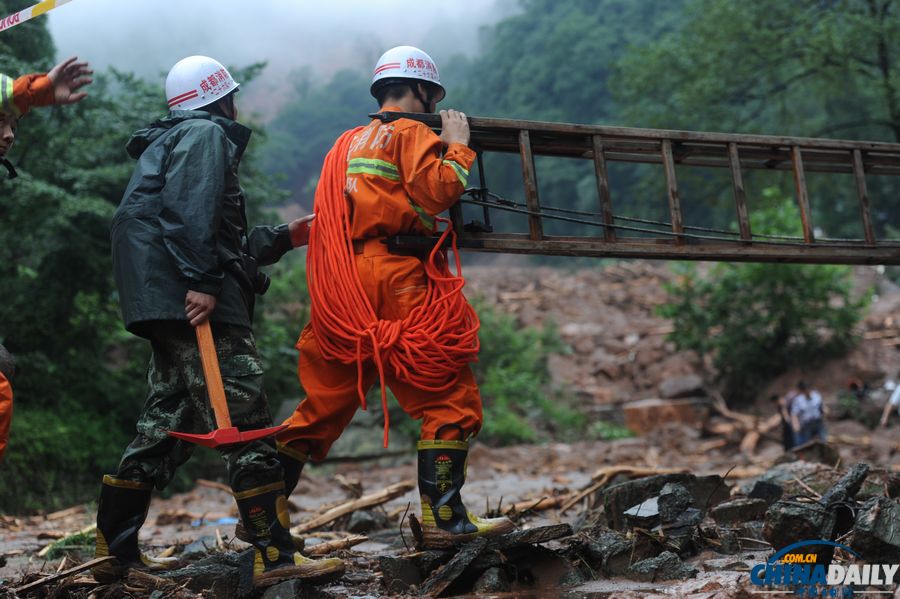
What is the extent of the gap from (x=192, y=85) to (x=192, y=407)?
154cm

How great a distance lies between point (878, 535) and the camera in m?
3.68

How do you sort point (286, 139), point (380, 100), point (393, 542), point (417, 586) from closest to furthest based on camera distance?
point (417, 586) → point (380, 100) → point (393, 542) → point (286, 139)

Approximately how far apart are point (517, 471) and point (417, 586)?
8.40 m

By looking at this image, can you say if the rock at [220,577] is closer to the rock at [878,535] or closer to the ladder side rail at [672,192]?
the rock at [878,535]

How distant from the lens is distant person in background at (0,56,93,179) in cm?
386

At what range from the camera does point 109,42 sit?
93.8m

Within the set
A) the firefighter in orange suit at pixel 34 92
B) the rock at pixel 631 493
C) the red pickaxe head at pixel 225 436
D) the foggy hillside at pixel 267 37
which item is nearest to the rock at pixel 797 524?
the rock at pixel 631 493

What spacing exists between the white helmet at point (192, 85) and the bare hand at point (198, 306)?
1.03 meters

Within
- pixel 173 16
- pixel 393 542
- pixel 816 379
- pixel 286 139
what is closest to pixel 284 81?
pixel 173 16

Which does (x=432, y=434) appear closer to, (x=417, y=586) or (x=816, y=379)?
(x=417, y=586)

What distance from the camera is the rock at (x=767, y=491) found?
5547 mm

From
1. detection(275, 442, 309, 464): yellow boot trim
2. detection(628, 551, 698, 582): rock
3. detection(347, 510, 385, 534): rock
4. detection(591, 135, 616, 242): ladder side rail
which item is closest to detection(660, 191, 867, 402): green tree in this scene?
detection(347, 510, 385, 534): rock

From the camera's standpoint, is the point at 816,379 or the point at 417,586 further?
the point at 816,379

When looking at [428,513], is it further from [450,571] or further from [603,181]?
[603,181]
